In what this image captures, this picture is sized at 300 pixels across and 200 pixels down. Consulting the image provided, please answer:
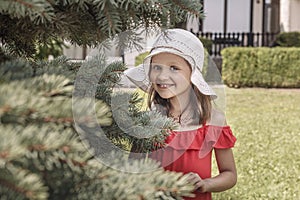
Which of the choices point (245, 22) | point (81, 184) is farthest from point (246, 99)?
point (81, 184)

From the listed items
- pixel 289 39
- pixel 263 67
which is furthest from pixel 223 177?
pixel 289 39

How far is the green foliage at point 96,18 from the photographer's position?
119 cm

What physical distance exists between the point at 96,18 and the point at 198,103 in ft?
4.46

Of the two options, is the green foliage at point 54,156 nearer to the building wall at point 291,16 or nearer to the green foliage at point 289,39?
the green foliage at point 289,39

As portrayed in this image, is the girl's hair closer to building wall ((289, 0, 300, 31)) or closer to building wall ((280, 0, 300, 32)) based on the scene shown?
building wall ((280, 0, 300, 32))

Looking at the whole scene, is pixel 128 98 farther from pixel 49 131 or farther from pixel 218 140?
pixel 218 140

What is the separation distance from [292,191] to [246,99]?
888 cm

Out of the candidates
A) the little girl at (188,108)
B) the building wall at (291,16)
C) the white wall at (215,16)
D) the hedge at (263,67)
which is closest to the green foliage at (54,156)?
the little girl at (188,108)

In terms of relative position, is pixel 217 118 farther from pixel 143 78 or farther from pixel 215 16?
pixel 215 16

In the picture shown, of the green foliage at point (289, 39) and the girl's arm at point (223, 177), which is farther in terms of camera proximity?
the green foliage at point (289, 39)

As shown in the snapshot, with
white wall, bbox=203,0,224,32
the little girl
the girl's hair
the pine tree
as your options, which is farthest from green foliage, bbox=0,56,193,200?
white wall, bbox=203,0,224,32

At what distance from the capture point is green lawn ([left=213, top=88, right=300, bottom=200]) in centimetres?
523

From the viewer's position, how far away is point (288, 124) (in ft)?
31.8

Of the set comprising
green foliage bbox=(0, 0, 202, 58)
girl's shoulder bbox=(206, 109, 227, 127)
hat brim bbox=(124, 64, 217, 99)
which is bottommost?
girl's shoulder bbox=(206, 109, 227, 127)
